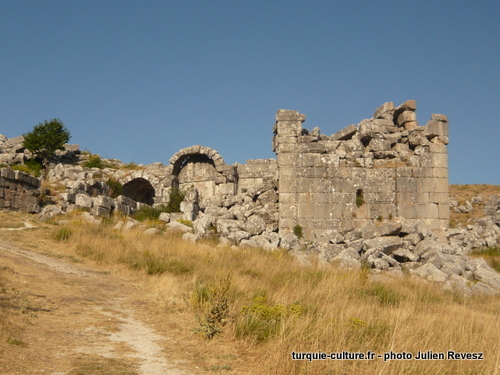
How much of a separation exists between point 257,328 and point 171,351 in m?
0.99

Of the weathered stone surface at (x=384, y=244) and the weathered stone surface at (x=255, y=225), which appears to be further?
the weathered stone surface at (x=255, y=225)

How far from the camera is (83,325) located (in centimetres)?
604

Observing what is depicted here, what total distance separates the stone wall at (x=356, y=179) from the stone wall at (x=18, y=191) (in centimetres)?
843

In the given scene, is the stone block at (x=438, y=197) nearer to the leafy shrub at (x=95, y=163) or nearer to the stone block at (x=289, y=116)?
the stone block at (x=289, y=116)

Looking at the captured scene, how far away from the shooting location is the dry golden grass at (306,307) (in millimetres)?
4980

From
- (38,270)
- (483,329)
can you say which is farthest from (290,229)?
(483,329)

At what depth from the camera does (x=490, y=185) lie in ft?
125

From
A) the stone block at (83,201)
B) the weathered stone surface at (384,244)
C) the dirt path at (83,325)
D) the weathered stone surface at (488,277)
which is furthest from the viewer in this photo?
the stone block at (83,201)

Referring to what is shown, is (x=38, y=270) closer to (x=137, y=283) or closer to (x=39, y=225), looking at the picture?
(x=137, y=283)

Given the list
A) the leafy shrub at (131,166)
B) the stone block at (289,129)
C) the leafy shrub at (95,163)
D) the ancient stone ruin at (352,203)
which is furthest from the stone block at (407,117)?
the leafy shrub at (95,163)

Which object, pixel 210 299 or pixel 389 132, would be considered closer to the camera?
pixel 210 299

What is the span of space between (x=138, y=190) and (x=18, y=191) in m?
8.32

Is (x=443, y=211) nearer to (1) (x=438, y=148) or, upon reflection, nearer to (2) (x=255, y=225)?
(1) (x=438, y=148)

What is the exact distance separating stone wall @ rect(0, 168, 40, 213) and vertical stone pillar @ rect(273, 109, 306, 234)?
27.3ft
